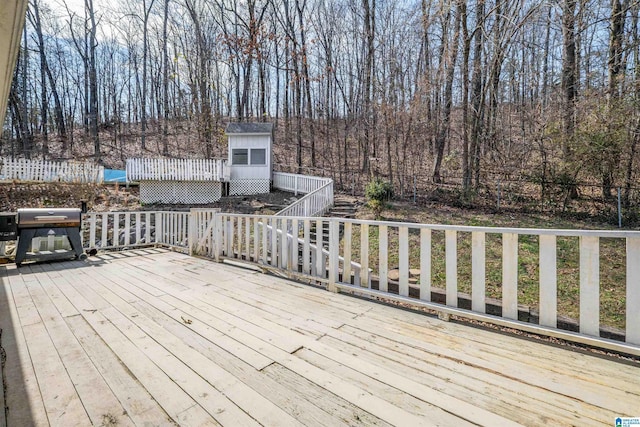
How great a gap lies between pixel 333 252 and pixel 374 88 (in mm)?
11186

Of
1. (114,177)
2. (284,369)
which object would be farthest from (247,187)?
(284,369)

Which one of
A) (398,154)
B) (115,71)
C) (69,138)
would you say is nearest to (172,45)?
(115,71)

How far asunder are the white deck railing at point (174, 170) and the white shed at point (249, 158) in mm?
844

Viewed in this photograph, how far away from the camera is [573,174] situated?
314 inches

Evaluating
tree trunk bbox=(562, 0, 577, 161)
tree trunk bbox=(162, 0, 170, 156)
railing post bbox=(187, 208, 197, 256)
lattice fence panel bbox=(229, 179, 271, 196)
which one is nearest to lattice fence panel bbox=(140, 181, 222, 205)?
lattice fence panel bbox=(229, 179, 271, 196)

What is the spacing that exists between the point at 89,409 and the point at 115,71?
28.0 m

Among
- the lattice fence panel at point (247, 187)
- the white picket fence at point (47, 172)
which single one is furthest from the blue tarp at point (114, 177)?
the lattice fence panel at point (247, 187)

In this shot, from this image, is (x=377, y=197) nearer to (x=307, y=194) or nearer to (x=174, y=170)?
(x=307, y=194)

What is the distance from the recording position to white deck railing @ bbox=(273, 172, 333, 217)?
824 centimetres

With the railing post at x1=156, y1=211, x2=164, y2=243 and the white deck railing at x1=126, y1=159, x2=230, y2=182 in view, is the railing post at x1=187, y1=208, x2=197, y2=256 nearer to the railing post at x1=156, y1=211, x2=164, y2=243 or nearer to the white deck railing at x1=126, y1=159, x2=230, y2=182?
the railing post at x1=156, y1=211, x2=164, y2=243

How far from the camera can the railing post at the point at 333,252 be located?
9.51ft

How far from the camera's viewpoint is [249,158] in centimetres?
1322

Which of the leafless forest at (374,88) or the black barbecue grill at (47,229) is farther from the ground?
the leafless forest at (374,88)

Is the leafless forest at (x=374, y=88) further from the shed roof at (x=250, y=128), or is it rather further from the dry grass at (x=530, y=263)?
the shed roof at (x=250, y=128)
